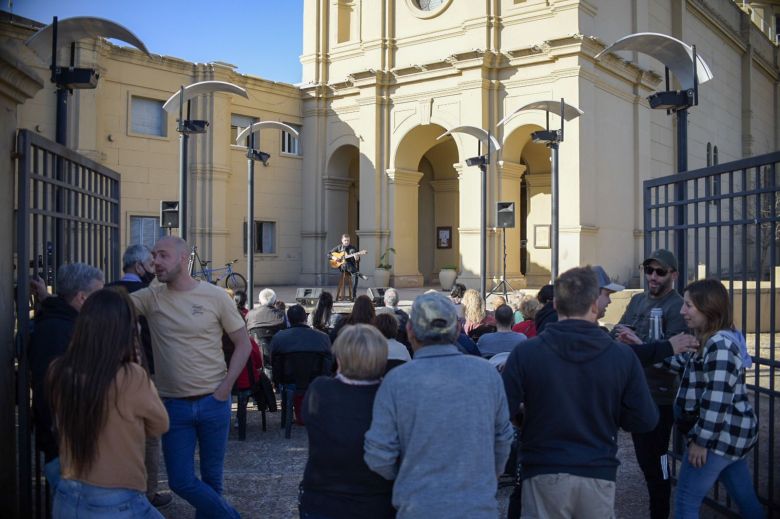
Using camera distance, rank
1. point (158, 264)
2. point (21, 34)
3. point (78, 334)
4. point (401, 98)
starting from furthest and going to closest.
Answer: point (401, 98) < point (21, 34) < point (158, 264) < point (78, 334)

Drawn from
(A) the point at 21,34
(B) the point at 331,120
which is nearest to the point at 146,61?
(A) the point at 21,34

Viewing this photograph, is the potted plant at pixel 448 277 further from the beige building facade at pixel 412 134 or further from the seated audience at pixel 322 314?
the seated audience at pixel 322 314

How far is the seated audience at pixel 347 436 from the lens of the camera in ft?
10.1

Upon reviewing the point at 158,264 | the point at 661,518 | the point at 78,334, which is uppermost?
the point at 158,264

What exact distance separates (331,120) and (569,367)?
935 inches

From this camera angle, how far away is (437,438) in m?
2.90

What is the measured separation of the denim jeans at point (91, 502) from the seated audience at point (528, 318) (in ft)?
16.1

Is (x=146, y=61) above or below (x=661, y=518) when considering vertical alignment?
above

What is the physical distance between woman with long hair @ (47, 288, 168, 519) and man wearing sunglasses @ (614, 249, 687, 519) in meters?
2.92

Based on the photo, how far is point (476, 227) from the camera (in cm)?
2183

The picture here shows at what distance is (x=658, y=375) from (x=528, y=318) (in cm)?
299

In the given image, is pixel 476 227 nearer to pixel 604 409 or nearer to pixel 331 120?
pixel 331 120

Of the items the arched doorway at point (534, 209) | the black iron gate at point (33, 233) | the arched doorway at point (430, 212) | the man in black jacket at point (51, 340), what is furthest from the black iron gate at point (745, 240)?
the arched doorway at point (430, 212)

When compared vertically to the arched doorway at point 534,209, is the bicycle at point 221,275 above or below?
below
